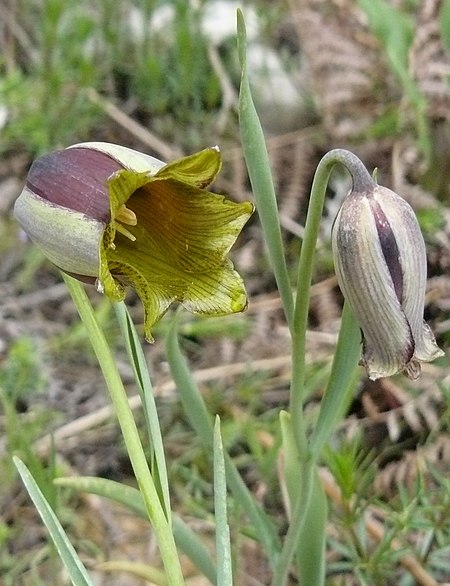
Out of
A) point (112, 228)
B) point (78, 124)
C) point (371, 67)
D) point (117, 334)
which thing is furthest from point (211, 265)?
point (371, 67)

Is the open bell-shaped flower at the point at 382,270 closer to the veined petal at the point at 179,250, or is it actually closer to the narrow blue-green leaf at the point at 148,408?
the veined petal at the point at 179,250

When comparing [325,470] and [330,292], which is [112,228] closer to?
[325,470]

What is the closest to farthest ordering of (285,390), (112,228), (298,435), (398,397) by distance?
(112,228) < (298,435) < (398,397) < (285,390)

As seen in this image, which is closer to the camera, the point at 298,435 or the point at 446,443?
the point at 298,435

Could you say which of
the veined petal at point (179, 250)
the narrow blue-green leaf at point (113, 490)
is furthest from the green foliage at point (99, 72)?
the narrow blue-green leaf at point (113, 490)

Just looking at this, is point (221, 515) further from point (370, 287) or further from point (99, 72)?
point (99, 72)
